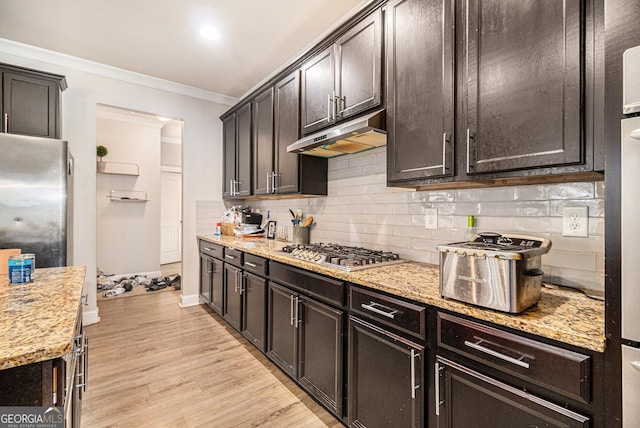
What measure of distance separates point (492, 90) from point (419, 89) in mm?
393

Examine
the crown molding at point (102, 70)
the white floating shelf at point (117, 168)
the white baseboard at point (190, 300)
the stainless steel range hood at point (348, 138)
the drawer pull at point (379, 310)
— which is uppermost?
the crown molding at point (102, 70)

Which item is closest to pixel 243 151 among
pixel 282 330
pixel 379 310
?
pixel 282 330

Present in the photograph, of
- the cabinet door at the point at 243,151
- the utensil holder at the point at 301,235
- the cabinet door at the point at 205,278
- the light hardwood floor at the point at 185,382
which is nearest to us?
the light hardwood floor at the point at 185,382

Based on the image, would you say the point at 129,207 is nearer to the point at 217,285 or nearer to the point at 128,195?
the point at 128,195

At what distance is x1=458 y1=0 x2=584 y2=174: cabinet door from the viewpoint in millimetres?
1119

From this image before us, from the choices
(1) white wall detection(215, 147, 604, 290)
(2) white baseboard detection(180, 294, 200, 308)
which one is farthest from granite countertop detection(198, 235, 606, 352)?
(2) white baseboard detection(180, 294, 200, 308)

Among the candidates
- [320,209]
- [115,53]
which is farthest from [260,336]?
[115,53]

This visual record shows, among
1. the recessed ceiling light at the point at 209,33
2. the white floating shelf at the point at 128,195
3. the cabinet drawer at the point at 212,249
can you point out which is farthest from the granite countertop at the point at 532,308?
the white floating shelf at the point at 128,195

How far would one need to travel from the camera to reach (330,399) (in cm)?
177

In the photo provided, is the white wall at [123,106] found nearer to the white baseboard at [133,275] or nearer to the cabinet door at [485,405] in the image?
the white baseboard at [133,275]

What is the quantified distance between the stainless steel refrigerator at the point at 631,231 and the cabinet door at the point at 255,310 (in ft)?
6.71

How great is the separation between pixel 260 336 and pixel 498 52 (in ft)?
7.90

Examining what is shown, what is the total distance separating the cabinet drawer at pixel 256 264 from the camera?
2410 millimetres

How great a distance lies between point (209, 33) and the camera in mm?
2654
